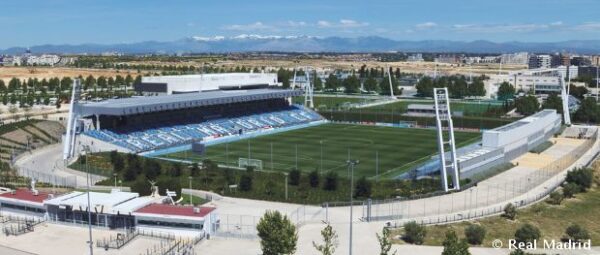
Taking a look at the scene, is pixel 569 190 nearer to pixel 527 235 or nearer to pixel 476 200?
pixel 476 200

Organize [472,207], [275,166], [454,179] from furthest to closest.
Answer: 1. [275,166]
2. [454,179]
3. [472,207]

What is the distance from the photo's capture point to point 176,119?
87.2 meters

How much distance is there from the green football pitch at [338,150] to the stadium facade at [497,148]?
442 cm

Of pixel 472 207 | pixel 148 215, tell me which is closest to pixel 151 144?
pixel 148 215

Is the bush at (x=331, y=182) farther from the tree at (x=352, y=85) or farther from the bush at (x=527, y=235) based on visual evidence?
the tree at (x=352, y=85)

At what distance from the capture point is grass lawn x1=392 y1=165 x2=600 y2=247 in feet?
130

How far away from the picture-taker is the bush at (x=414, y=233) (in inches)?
1480

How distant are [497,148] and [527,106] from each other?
44480mm

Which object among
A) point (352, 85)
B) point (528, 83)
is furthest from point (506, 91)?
point (352, 85)

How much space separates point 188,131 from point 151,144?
8.77 m

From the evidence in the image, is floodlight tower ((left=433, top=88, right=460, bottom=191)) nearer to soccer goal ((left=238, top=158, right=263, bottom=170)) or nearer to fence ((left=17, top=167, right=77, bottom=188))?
soccer goal ((left=238, top=158, right=263, bottom=170))

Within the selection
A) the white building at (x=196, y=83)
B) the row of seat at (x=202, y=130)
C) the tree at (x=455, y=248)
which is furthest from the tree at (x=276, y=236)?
the white building at (x=196, y=83)

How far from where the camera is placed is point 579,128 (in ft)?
286

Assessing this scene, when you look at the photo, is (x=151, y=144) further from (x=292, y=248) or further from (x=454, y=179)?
(x=292, y=248)
